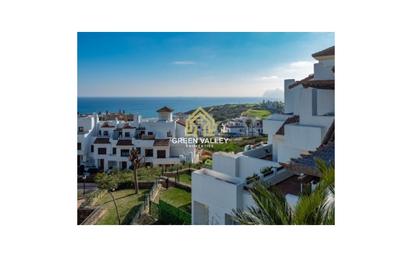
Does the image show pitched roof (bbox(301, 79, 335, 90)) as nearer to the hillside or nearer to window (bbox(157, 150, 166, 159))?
the hillside

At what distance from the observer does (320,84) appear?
21.0 feet

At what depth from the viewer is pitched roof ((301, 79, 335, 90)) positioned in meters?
6.25

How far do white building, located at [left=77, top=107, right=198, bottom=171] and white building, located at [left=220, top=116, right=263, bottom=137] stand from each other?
801mm

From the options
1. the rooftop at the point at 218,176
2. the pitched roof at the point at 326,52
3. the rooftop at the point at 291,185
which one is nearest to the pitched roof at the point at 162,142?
the rooftop at the point at 218,176

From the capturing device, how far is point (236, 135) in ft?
22.8

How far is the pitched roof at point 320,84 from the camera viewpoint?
6.25 meters

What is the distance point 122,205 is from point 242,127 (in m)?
2.91

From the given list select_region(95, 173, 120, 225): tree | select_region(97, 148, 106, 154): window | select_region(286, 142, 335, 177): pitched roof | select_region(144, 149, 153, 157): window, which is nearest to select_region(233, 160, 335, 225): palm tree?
select_region(286, 142, 335, 177): pitched roof

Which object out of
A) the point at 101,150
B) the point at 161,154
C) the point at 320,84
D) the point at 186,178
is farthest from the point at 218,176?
the point at 320,84

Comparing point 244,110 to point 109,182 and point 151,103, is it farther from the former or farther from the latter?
point 109,182
